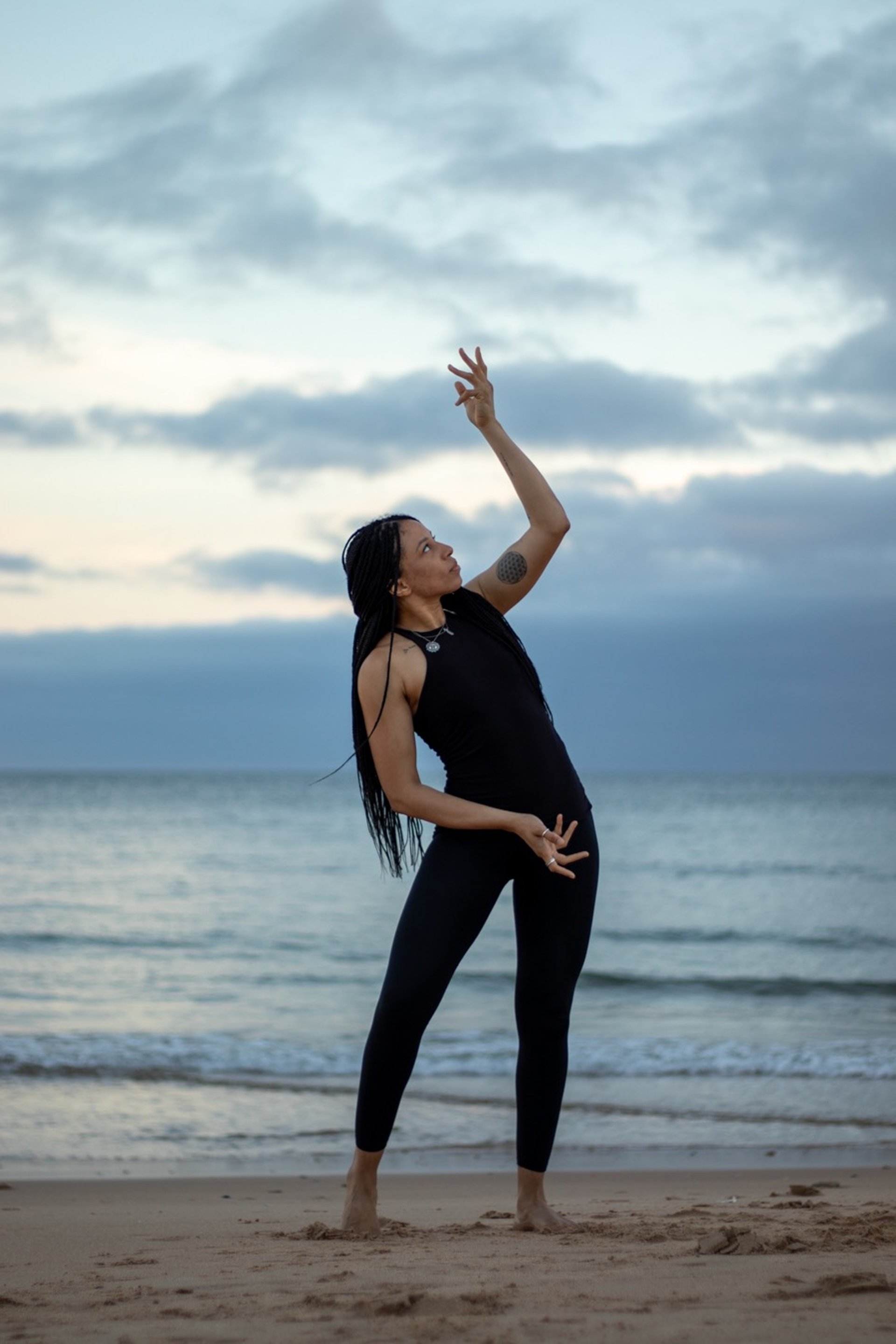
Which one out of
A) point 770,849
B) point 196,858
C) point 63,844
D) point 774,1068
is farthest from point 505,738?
point 770,849

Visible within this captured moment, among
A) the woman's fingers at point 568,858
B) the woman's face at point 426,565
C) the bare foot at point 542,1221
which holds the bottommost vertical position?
the bare foot at point 542,1221

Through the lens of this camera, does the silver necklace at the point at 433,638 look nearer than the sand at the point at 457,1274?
No

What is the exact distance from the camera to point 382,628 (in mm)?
3592

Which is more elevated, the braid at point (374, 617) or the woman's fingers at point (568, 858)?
the braid at point (374, 617)

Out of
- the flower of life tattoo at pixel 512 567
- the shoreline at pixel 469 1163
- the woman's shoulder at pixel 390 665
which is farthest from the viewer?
the shoreline at pixel 469 1163

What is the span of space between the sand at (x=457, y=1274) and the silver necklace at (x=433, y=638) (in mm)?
1563

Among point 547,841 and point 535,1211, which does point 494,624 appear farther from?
point 535,1211

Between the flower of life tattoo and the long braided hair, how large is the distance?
0.32 ft

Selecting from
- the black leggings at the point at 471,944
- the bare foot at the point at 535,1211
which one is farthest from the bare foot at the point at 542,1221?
the black leggings at the point at 471,944

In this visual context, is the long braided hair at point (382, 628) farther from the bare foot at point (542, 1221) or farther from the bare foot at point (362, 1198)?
the bare foot at point (542, 1221)

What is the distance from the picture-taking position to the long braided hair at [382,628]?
3578mm

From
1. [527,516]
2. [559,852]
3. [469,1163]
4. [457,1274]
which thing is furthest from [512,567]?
[469,1163]

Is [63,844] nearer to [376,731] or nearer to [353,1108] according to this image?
[353,1108]

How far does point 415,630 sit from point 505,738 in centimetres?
41
